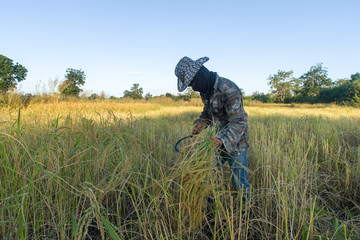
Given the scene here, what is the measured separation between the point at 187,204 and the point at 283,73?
4847cm

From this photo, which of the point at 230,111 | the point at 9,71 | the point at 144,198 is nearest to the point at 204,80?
the point at 230,111

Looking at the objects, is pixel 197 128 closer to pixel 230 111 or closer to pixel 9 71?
pixel 230 111

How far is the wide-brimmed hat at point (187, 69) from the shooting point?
141 centimetres

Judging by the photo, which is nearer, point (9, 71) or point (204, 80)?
point (204, 80)

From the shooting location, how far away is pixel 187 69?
1.42 meters

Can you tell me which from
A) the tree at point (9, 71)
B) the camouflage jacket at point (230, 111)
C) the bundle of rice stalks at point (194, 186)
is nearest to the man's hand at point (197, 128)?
the camouflage jacket at point (230, 111)

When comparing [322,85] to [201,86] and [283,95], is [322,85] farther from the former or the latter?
[201,86]

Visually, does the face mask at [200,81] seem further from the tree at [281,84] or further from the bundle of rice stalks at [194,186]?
the tree at [281,84]

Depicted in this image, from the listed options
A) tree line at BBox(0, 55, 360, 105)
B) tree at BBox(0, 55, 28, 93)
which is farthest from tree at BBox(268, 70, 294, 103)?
tree at BBox(0, 55, 28, 93)

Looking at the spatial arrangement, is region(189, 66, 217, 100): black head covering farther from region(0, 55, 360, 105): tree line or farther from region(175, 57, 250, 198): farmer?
region(0, 55, 360, 105): tree line

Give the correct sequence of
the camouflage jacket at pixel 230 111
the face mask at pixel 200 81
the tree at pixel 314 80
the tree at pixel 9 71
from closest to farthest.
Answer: the camouflage jacket at pixel 230 111, the face mask at pixel 200 81, the tree at pixel 9 71, the tree at pixel 314 80

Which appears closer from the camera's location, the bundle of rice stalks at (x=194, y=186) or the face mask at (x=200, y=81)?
the bundle of rice stalks at (x=194, y=186)

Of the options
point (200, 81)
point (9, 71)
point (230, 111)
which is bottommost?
point (230, 111)

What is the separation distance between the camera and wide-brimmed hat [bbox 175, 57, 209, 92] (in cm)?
141
